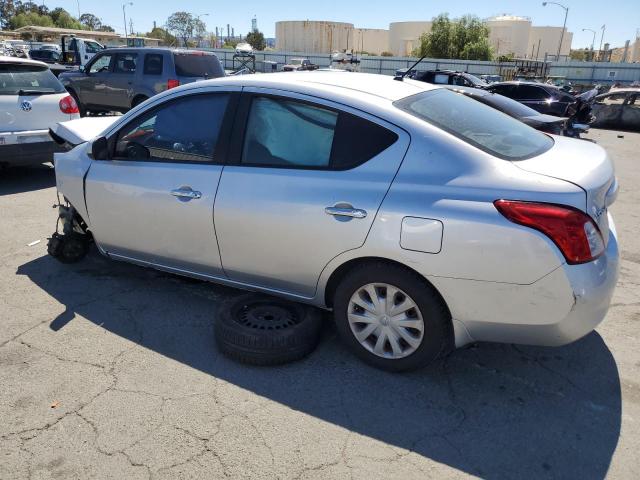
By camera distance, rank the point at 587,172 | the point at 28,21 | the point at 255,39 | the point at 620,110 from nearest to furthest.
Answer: the point at 587,172 < the point at 620,110 < the point at 28,21 < the point at 255,39

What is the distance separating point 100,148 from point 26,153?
3831mm

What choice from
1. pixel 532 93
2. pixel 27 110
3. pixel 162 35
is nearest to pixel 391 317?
pixel 27 110

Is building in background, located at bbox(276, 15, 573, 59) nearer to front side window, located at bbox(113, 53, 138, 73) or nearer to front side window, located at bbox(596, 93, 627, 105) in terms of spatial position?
front side window, located at bbox(596, 93, 627, 105)

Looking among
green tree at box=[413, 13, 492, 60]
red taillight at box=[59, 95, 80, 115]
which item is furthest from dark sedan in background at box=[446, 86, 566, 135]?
green tree at box=[413, 13, 492, 60]

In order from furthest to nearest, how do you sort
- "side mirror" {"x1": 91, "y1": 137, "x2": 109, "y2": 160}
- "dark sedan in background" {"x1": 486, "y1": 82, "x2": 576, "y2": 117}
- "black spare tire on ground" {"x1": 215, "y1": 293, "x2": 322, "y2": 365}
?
1. "dark sedan in background" {"x1": 486, "y1": 82, "x2": 576, "y2": 117}
2. "side mirror" {"x1": 91, "y1": 137, "x2": 109, "y2": 160}
3. "black spare tire on ground" {"x1": 215, "y1": 293, "x2": 322, "y2": 365}

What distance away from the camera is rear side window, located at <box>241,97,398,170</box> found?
297 centimetres

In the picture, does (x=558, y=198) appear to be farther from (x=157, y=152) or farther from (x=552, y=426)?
(x=157, y=152)

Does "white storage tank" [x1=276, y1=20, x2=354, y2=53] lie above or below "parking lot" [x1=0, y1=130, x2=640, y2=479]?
above

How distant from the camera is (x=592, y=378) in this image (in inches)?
122

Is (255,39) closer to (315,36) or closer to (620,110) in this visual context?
(315,36)

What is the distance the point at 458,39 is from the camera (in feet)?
197

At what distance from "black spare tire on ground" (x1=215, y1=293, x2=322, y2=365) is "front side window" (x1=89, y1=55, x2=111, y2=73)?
434 inches

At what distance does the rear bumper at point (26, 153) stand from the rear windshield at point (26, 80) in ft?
2.35

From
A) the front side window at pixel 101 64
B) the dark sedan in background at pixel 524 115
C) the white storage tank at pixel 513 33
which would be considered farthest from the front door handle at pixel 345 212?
the white storage tank at pixel 513 33
